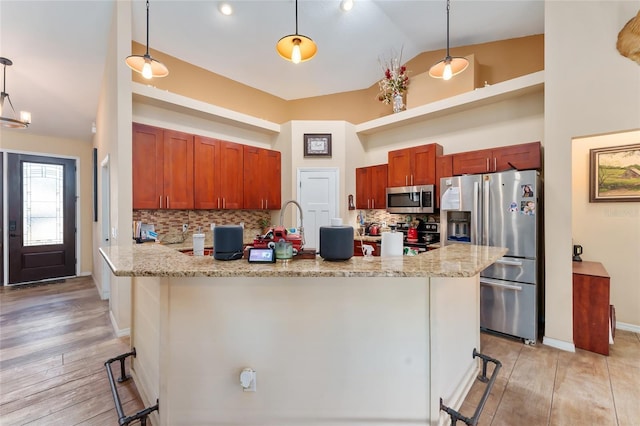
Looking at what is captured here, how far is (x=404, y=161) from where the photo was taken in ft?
14.0

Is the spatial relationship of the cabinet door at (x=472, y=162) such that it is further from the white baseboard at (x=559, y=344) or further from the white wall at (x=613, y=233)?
the white baseboard at (x=559, y=344)

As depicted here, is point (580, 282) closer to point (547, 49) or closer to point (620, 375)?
point (620, 375)

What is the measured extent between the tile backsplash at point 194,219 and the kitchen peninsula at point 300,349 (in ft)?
8.51

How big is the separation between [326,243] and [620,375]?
2.77 meters

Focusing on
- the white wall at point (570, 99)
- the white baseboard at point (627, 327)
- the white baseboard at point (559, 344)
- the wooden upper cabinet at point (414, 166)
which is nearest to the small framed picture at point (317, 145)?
the wooden upper cabinet at point (414, 166)

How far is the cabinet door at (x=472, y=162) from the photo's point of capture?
3.37 metres

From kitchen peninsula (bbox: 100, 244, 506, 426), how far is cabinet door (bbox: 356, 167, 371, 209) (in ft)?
10.7

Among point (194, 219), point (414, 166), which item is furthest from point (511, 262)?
point (194, 219)

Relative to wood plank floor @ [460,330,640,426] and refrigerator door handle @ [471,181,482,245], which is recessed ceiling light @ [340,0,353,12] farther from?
wood plank floor @ [460,330,640,426]

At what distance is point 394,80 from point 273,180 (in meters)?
2.57

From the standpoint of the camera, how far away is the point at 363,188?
192 inches

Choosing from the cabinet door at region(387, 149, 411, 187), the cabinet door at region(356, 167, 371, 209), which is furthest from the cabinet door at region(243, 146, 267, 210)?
the cabinet door at region(387, 149, 411, 187)

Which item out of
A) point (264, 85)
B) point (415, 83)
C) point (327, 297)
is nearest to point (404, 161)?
point (415, 83)

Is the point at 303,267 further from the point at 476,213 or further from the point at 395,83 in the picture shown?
the point at 395,83
